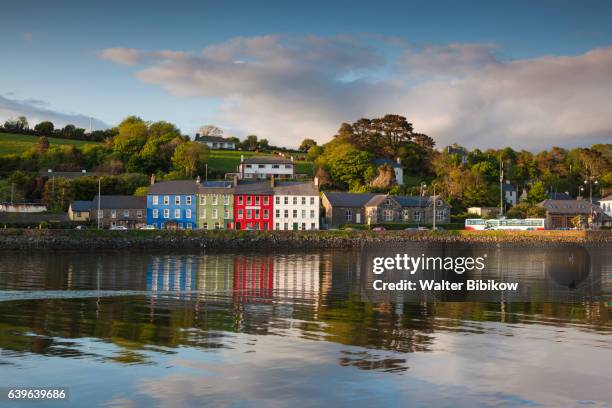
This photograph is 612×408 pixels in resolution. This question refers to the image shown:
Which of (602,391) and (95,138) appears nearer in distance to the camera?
(602,391)

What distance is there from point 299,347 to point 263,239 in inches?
2487

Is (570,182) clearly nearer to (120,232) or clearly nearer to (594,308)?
(120,232)

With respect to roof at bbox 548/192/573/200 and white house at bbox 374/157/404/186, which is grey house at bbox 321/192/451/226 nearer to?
white house at bbox 374/157/404/186

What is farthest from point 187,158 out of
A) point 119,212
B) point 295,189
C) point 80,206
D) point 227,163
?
point 295,189

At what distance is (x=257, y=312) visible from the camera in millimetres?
25219

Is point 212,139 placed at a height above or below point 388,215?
above

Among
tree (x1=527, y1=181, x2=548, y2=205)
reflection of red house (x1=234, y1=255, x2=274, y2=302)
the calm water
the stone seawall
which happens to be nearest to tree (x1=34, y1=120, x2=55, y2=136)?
the stone seawall

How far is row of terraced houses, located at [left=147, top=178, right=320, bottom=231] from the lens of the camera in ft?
314

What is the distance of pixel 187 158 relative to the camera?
125 meters

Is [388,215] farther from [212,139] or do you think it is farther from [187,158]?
[212,139]

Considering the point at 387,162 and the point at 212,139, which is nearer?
the point at 387,162

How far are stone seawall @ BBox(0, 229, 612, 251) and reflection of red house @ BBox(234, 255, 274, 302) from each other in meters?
23.6

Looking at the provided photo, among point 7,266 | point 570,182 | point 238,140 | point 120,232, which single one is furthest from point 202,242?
point 238,140

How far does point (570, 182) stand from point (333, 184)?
55.4 meters
